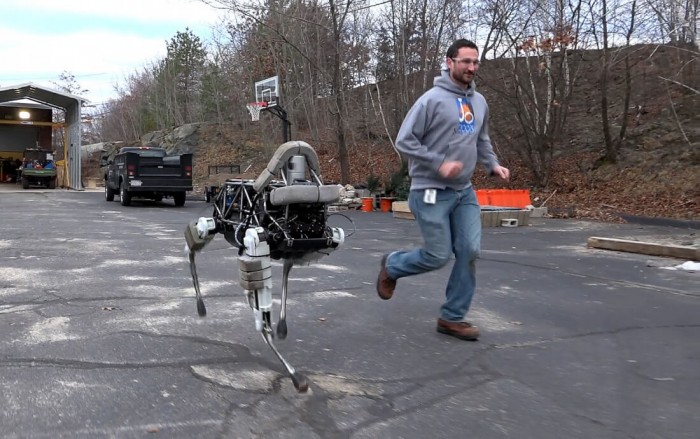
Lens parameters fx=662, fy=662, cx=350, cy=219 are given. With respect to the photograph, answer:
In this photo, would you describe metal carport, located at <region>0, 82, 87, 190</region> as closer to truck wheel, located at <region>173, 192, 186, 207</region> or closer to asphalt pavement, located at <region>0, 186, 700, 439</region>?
truck wheel, located at <region>173, 192, 186, 207</region>

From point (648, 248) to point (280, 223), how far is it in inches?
309

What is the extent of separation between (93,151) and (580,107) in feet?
126

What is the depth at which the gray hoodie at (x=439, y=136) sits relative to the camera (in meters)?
4.77

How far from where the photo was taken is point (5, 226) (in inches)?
508

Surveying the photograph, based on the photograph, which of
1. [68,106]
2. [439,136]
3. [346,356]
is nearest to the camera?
[346,356]

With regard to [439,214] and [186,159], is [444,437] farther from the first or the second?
[186,159]

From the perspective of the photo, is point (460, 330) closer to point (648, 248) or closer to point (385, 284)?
point (385, 284)

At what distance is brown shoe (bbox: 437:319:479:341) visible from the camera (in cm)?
487

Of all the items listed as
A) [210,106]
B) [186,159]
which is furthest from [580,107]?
[210,106]

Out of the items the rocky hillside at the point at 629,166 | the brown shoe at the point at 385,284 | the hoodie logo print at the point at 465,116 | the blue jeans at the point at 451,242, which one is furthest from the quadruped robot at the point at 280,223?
the rocky hillside at the point at 629,166

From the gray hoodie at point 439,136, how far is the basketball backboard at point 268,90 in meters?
19.8

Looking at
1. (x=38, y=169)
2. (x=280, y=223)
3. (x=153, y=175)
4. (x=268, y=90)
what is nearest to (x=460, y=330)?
(x=280, y=223)

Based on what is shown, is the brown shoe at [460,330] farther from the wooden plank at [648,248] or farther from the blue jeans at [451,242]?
the wooden plank at [648,248]

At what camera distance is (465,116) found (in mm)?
4871
